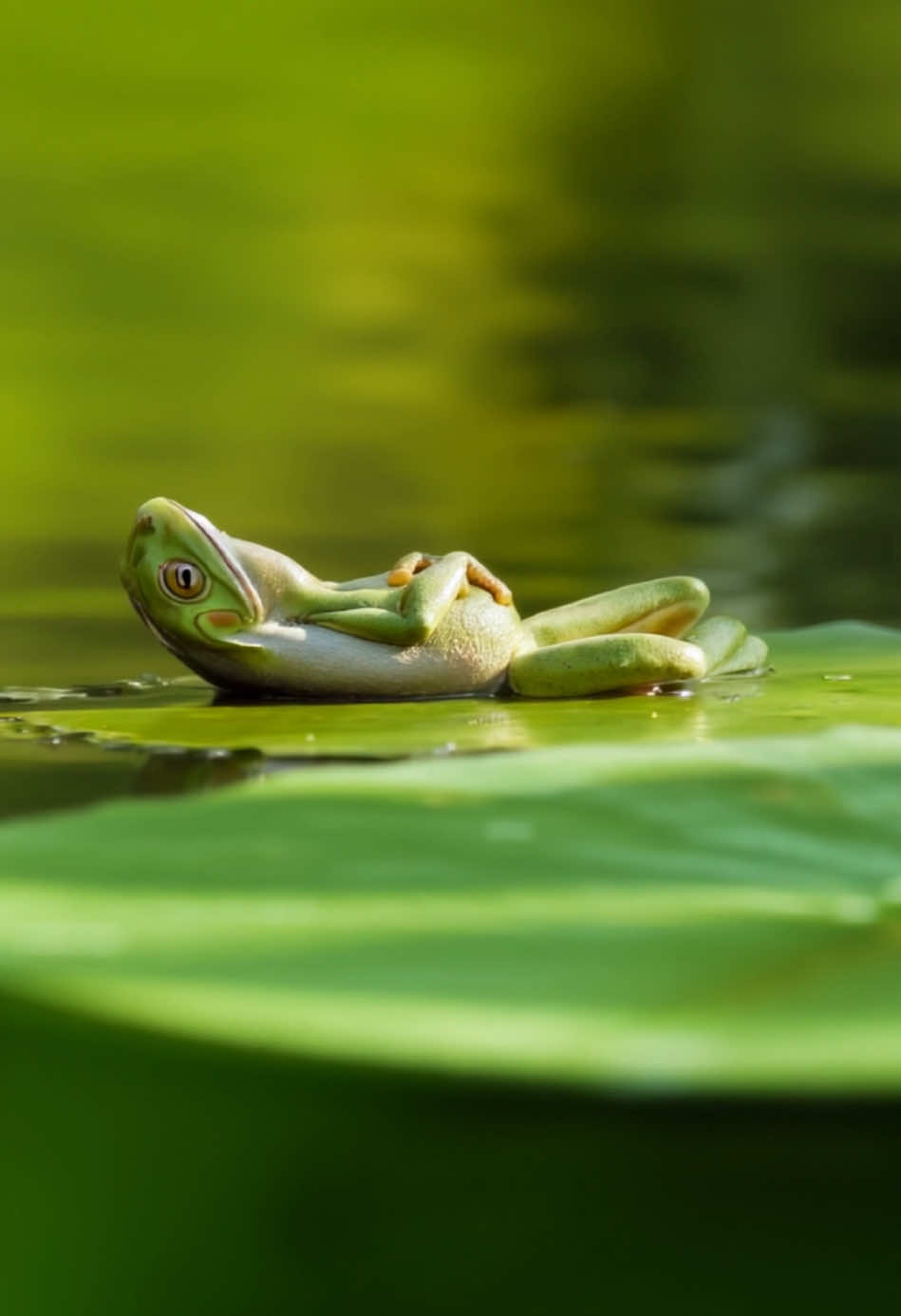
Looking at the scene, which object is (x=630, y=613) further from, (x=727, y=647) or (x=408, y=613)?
(x=408, y=613)

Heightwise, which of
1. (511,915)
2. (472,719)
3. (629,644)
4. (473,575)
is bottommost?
(511,915)

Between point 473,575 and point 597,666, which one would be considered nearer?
point 597,666

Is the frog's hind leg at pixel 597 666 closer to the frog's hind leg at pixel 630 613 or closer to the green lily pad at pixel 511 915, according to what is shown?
the frog's hind leg at pixel 630 613

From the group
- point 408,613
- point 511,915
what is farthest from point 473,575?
point 511,915

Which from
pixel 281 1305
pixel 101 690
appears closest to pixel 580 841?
pixel 281 1305

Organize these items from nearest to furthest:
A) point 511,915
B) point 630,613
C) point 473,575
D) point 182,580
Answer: point 511,915 → point 182,580 → point 473,575 → point 630,613

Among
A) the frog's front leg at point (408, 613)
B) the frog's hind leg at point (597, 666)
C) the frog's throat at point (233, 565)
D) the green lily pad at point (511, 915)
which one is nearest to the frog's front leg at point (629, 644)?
the frog's hind leg at point (597, 666)
